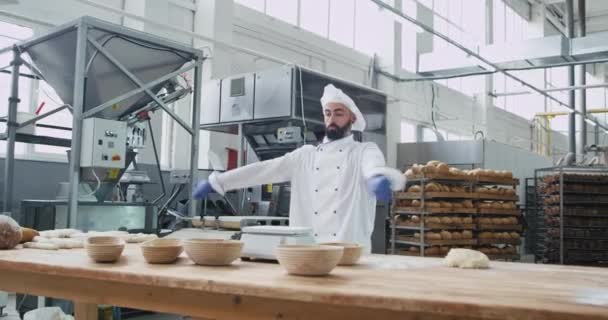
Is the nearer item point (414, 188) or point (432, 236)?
point (432, 236)

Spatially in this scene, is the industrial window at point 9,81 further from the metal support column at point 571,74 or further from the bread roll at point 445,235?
the metal support column at point 571,74

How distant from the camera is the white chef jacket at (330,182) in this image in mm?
2930

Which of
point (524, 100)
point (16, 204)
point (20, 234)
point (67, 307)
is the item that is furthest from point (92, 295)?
point (524, 100)

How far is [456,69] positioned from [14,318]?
618 centimetres

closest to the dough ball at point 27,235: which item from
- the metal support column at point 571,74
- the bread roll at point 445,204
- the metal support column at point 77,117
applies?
the metal support column at point 77,117

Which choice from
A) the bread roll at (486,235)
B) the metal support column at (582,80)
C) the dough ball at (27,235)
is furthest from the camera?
the metal support column at (582,80)

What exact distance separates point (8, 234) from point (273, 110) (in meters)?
3.74

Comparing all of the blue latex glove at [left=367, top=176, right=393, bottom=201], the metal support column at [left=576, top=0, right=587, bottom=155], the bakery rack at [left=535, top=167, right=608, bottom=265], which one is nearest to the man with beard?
the blue latex glove at [left=367, top=176, right=393, bottom=201]

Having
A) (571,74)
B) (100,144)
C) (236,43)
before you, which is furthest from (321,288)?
(571,74)

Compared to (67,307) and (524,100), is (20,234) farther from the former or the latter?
(524,100)

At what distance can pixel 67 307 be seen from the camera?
3465 mm

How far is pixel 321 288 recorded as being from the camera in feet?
3.46

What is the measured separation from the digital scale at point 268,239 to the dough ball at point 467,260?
0.41 meters

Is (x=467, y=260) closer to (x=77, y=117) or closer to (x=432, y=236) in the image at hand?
(x=77, y=117)
